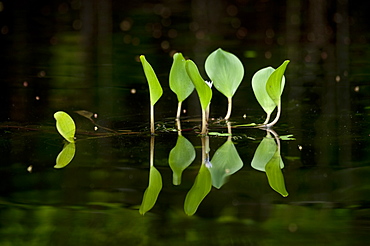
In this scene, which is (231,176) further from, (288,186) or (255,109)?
(255,109)

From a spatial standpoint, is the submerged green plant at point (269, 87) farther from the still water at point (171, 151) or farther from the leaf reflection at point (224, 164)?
the leaf reflection at point (224, 164)

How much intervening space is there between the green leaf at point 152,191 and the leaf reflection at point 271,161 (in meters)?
0.20

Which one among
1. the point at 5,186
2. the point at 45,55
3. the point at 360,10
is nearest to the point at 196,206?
the point at 5,186

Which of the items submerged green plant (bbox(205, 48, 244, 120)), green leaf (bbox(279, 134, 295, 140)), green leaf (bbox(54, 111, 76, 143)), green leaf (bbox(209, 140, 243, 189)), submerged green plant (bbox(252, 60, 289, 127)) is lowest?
green leaf (bbox(209, 140, 243, 189))

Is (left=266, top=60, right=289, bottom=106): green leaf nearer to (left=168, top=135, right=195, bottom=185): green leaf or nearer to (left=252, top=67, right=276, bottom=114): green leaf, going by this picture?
(left=252, top=67, right=276, bottom=114): green leaf

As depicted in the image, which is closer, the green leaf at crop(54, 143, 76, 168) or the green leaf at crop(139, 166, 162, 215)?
the green leaf at crop(139, 166, 162, 215)

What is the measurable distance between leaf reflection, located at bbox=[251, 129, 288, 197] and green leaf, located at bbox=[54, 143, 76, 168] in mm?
380

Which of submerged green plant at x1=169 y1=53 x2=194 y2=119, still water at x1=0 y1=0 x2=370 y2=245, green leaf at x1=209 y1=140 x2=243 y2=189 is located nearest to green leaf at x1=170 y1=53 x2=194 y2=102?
submerged green plant at x1=169 y1=53 x2=194 y2=119

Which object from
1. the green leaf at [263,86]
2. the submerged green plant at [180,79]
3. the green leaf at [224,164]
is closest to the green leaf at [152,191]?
the green leaf at [224,164]

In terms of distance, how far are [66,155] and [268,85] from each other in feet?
1.67

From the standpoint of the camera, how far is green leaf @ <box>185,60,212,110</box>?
1474 mm

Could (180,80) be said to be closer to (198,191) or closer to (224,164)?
(224,164)

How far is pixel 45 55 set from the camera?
310 centimetres

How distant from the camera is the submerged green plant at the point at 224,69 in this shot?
168 centimetres
